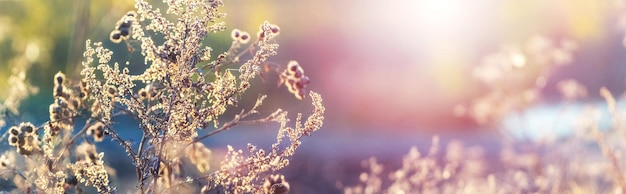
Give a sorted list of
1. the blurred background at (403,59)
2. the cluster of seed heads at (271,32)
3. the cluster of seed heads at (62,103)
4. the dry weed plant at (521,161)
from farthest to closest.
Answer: the blurred background at (403,59) < the dry weed plant at (521,161) < the cluster of seed heads at (62,103) < the cluster of seed heads at (271,32)

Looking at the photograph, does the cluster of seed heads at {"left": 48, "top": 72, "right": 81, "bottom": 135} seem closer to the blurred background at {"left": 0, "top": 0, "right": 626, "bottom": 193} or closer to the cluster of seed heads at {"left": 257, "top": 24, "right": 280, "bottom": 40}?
the cluster of seed heads at {"left": 257, "top": 24, "right": 280, "bottom": 40}

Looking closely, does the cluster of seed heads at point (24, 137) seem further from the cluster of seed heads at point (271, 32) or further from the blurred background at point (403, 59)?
the blurred background at point (403, 59)

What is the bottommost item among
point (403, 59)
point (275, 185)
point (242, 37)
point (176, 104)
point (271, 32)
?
point (275, 185)

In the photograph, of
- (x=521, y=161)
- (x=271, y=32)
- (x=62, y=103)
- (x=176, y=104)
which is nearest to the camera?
(x=176, y=104)

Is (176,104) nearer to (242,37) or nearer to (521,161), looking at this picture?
(242,37)

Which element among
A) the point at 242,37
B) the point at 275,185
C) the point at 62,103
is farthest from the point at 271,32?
the point at 62,103

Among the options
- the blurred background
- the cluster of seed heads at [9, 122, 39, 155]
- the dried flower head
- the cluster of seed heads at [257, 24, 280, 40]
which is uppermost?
the blurred background

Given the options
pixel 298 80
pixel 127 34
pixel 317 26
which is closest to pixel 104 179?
pixel 127 34

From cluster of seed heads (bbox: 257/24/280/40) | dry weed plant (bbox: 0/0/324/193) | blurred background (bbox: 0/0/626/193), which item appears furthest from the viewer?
blurred background (bbox: 0/0/626/193)

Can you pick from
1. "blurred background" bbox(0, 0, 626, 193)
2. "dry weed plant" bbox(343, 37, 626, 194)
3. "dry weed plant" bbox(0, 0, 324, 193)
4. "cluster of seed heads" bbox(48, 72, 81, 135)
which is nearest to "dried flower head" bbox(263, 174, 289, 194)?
"dry weed plant" bbox(0, 0, 324, 193)

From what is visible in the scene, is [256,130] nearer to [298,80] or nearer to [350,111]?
[350,111]

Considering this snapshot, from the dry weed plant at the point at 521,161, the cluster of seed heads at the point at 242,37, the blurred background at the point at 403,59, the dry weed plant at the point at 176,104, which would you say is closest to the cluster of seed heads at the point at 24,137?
the dry weed plant at the point at 176,104
